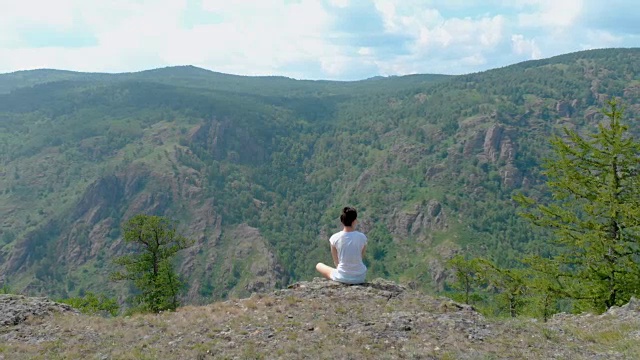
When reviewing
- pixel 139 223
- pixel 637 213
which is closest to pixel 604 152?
pixel 637 213

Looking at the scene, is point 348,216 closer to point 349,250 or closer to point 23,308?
point 349,250

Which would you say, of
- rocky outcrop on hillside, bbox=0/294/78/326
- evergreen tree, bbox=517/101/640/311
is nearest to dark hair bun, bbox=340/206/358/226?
evergreen tree, bbox=517/101/640/311

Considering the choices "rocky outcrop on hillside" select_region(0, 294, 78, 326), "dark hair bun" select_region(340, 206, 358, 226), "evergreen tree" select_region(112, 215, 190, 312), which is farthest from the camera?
"evergreen tree" select_region(112, 215, 190, 312)

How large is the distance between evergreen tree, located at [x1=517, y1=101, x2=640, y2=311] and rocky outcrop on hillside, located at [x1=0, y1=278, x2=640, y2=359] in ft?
14.5

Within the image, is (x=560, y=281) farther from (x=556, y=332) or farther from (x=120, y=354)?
(x=120, y=354)

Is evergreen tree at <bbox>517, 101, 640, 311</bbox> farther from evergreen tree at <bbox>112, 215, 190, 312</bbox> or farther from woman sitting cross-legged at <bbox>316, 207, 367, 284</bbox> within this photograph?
evergreen tree at <bbox>112, 215, 190, 312</bbox>

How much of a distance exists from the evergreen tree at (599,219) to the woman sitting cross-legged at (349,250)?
11152mm

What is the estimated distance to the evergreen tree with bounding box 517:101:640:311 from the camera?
21125mm

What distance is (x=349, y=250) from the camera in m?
17.6

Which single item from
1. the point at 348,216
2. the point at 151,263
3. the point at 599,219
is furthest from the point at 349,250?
the point at 151,263

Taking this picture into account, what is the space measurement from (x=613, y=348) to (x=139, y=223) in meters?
39.8

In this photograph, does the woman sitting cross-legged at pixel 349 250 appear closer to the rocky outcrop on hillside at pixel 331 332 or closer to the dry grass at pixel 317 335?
the rocky outcrop on hillside at pixel 331 332

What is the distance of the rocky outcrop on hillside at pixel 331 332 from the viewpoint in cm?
1355

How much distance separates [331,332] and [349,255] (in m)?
3.76
